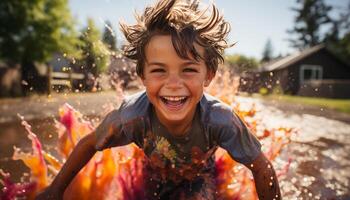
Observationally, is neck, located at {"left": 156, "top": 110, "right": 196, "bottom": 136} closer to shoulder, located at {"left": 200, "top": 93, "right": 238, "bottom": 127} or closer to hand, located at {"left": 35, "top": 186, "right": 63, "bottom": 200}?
shoulder, located at {"left": 200, "top": 93, "right": 238, "bottom": 127}

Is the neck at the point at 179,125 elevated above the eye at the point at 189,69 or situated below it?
below

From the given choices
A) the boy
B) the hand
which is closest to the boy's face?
the boy

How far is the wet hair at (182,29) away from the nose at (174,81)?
122mm

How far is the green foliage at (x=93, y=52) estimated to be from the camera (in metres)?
3.69

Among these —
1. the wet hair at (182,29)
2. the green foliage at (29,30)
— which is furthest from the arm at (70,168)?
the green foliage at (29,30)

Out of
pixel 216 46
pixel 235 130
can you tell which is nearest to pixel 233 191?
pixel 235 130

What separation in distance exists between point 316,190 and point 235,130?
1683 mm

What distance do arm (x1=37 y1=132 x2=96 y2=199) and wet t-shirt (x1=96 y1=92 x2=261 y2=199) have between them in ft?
0.30

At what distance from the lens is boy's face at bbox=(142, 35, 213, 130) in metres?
2.28

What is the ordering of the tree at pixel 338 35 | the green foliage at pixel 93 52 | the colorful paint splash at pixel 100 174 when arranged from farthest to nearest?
the tree at pixel 338 35, the green foliage at pixel 93 52, the colorful paint splash at pixel 100 174

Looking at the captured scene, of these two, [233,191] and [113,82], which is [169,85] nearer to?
[233,191]

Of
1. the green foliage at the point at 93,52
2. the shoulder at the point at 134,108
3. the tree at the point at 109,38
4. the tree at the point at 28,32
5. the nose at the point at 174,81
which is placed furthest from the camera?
the tree at the point at 28,32

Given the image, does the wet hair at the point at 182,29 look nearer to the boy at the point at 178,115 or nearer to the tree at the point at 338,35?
the boy at the point at 178,115

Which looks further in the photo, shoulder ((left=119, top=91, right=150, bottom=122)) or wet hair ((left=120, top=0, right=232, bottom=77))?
shoulder ((left=119, top=91, right=150, bottom=122))
